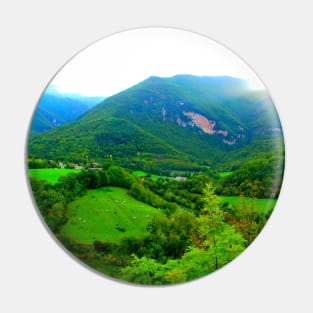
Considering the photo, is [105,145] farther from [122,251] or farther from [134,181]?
[122,251]

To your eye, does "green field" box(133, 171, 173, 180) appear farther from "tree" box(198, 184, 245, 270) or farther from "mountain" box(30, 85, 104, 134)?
"mountain" box(30, 85, 104, 134)

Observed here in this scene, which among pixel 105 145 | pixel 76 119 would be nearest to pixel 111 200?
pixel 105 145

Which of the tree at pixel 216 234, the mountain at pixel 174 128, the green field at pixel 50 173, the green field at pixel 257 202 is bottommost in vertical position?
the tree at pixel 216 234

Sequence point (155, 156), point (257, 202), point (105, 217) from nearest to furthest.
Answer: point (105, 217), point (155, 156), point (257, 202)

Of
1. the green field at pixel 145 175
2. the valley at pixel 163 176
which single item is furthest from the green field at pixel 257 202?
the green field at pixel 145 175

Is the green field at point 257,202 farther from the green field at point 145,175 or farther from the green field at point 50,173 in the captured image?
the green field at point 50,173

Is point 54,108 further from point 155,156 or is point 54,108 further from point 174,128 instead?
point 174,128

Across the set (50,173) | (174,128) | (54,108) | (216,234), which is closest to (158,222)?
(216,234)
